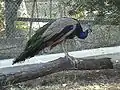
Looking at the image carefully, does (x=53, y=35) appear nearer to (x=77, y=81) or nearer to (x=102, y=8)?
(x=77, y=81)

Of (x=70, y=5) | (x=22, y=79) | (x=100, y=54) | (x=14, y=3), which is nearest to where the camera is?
(x=22, y=79)

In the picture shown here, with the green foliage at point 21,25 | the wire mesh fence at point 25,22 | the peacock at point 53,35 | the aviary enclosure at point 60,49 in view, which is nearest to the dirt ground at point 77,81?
the aviary enclosure at point 60,49

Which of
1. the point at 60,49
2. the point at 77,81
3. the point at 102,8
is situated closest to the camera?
the point at 77,81

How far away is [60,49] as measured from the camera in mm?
6891

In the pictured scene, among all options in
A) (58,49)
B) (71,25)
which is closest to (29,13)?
(58,49)

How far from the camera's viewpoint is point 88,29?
6.17 meters

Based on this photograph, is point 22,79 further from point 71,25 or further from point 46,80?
point 71,25

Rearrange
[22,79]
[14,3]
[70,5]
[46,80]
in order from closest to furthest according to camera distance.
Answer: [22,79], [46,80], [70,5], [14,3]

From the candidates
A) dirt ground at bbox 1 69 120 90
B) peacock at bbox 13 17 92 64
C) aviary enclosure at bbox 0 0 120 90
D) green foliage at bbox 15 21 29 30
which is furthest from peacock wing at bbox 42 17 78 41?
green foliage at bbox 15 21 29 30

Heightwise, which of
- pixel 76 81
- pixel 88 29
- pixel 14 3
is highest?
pixel 14 3

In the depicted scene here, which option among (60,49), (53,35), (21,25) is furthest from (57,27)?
(60,49)

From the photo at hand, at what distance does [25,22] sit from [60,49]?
0.89 metres

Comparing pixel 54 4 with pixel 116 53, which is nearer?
pixel 54 4

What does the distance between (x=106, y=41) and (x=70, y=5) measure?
A: 1597 mm
